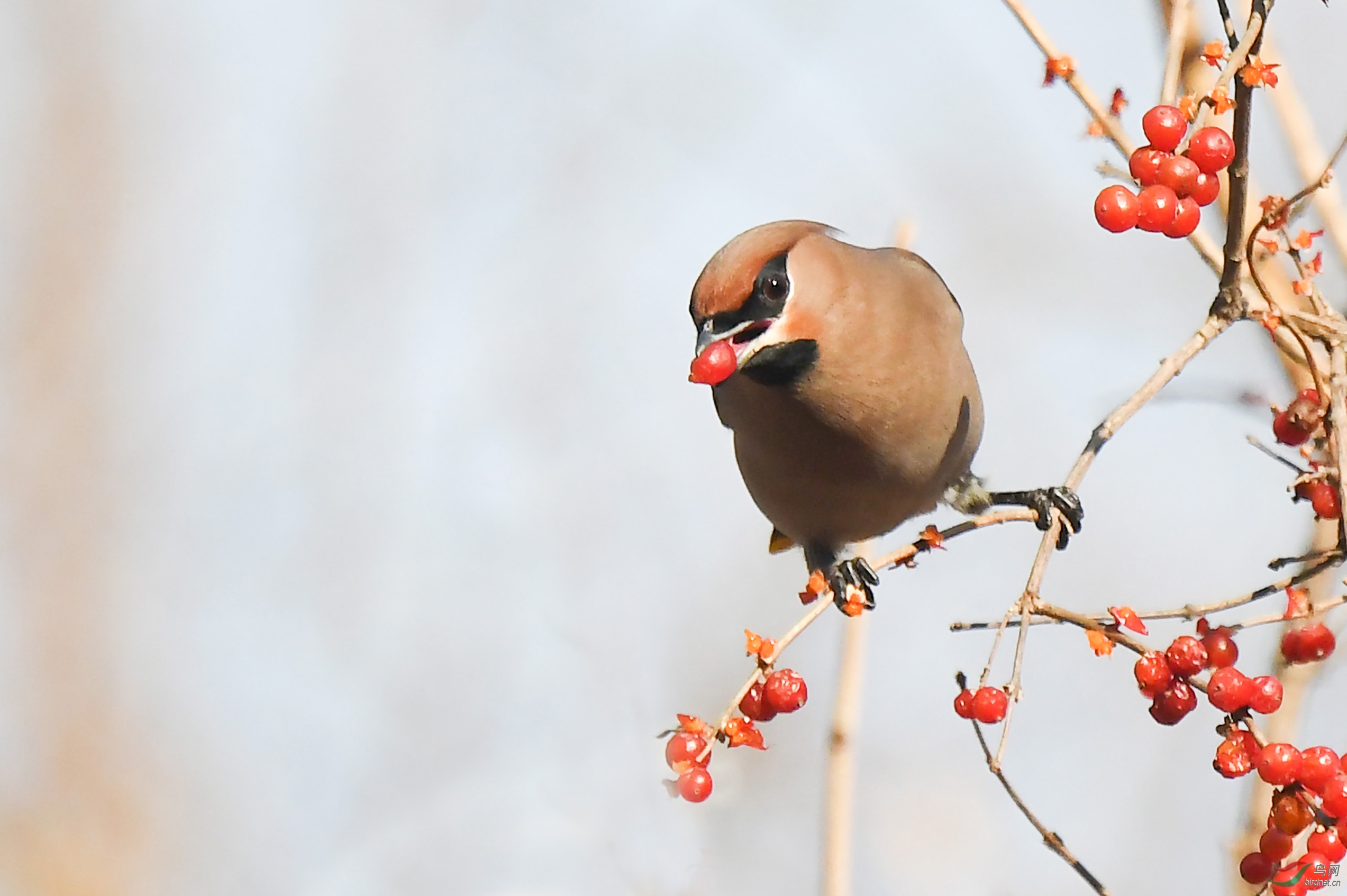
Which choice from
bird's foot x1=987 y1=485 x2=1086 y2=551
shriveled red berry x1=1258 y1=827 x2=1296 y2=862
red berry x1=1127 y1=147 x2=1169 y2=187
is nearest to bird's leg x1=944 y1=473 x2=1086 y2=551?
bird's foot x1=987 y1=485 x2=1086 y2=551

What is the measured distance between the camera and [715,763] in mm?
4605

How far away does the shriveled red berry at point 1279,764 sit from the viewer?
2162 millimetres

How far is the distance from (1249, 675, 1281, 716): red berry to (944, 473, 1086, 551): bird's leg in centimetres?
41

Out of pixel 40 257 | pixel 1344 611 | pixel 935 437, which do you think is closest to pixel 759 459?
pixel 935 437

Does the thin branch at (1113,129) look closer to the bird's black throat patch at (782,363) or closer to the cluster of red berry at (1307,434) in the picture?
the cluster of red berry at (1307,434)

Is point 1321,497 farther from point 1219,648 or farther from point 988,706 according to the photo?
point 988,706

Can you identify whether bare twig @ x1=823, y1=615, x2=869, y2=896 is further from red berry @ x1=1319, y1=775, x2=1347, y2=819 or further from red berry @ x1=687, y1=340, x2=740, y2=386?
red berry @ x1=1319, y1=775, x2=1347, y2=819

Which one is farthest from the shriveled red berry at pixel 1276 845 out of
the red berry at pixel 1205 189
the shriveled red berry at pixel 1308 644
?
the red berry at pixel 1205 189

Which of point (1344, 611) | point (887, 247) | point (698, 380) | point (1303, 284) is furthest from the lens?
point (887, 247)

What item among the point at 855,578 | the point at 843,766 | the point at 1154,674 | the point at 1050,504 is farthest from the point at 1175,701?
the point at 855,578

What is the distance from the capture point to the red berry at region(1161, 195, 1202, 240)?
223 cm

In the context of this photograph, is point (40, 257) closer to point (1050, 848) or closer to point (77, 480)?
point (77, 480)

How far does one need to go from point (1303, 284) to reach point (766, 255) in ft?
3.50

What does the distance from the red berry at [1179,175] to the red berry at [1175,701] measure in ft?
2.48
